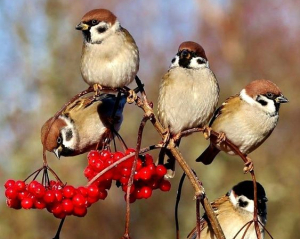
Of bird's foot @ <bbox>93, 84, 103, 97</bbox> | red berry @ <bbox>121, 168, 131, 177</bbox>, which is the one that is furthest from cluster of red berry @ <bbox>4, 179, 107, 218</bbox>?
bird's foot @ <bbox>93, 84, 103, 97</bbox>

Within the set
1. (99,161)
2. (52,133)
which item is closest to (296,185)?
(52,133)

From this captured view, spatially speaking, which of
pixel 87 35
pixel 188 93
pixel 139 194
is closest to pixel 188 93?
pixel 188 93

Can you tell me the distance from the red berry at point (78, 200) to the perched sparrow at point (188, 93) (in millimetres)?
1065

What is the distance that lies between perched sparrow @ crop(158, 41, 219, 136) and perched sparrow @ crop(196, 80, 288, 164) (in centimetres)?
27

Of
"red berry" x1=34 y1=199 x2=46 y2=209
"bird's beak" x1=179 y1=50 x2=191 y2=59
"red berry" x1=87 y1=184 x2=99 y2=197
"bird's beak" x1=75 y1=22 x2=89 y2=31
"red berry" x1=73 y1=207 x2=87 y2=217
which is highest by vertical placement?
"bird's beak" x1=75 y1=22 x2=89 y2=31

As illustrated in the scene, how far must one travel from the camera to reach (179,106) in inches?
133

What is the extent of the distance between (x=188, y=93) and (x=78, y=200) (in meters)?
1.24

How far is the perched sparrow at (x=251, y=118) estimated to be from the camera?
11.8 ft

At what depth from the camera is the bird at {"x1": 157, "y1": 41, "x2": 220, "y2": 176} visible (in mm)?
3303

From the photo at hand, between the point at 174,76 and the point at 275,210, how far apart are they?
3.24m

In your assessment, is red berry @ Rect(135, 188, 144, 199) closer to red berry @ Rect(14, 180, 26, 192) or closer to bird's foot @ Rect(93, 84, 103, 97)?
red berry @ Rect(14, 180, 26, 192)

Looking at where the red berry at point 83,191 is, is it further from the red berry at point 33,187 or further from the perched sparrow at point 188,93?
the perched sparrow at point 188,93

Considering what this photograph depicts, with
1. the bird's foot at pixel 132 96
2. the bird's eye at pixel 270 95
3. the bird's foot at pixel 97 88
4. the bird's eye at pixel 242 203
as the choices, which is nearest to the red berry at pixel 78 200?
the bird's foot at pixel 132 96

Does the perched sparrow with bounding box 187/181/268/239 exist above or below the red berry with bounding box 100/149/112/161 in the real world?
below
